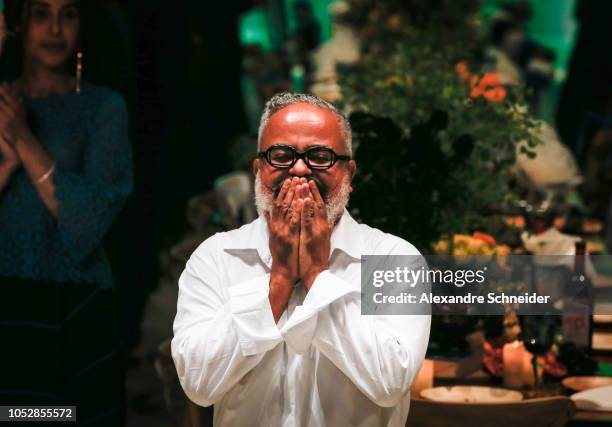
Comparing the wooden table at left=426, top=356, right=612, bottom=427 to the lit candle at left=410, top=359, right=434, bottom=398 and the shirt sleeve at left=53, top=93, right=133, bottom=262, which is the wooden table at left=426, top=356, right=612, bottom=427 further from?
the shirt sleeve at left=53, top=93, right=133, bottom=262

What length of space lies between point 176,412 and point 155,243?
68 centimetres

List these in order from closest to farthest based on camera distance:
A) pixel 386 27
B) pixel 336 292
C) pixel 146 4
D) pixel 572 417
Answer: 1. pixel 336 292
2. pixel 572 417
3. pixel 146 4
4. pixel 386 27

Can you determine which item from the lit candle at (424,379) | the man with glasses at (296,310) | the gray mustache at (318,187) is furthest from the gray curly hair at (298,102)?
the lit candle at (424,379)

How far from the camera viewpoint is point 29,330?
324 centimetres

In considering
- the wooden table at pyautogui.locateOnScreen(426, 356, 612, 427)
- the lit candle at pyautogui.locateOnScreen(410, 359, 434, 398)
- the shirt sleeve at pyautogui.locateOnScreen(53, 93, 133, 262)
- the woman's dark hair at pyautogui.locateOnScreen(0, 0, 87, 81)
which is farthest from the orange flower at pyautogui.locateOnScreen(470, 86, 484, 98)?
the woman's dark hair at pyautogui.locateOnScreen(0, 0, 87, 81)

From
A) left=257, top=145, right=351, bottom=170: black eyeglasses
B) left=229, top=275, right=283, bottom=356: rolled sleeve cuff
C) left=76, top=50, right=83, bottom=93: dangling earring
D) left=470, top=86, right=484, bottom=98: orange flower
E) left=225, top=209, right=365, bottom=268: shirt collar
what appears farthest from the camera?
left=470, top=86, right=484, bottom=98: orange flower

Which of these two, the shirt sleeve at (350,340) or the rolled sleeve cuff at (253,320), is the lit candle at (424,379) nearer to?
the shirt sleeve at (350,340)

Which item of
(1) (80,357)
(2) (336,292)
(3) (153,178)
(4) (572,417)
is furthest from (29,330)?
(4) (572,417)

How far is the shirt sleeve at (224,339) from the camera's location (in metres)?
2.26

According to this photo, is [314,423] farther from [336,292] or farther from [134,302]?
[134,302]

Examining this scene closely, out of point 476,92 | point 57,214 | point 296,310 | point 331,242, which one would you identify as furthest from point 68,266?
point 476,92

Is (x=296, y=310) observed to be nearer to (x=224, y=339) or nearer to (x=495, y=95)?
(x=224, y=339)

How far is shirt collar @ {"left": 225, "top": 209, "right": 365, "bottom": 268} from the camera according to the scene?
8.23 ft

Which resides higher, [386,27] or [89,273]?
[386,27]
